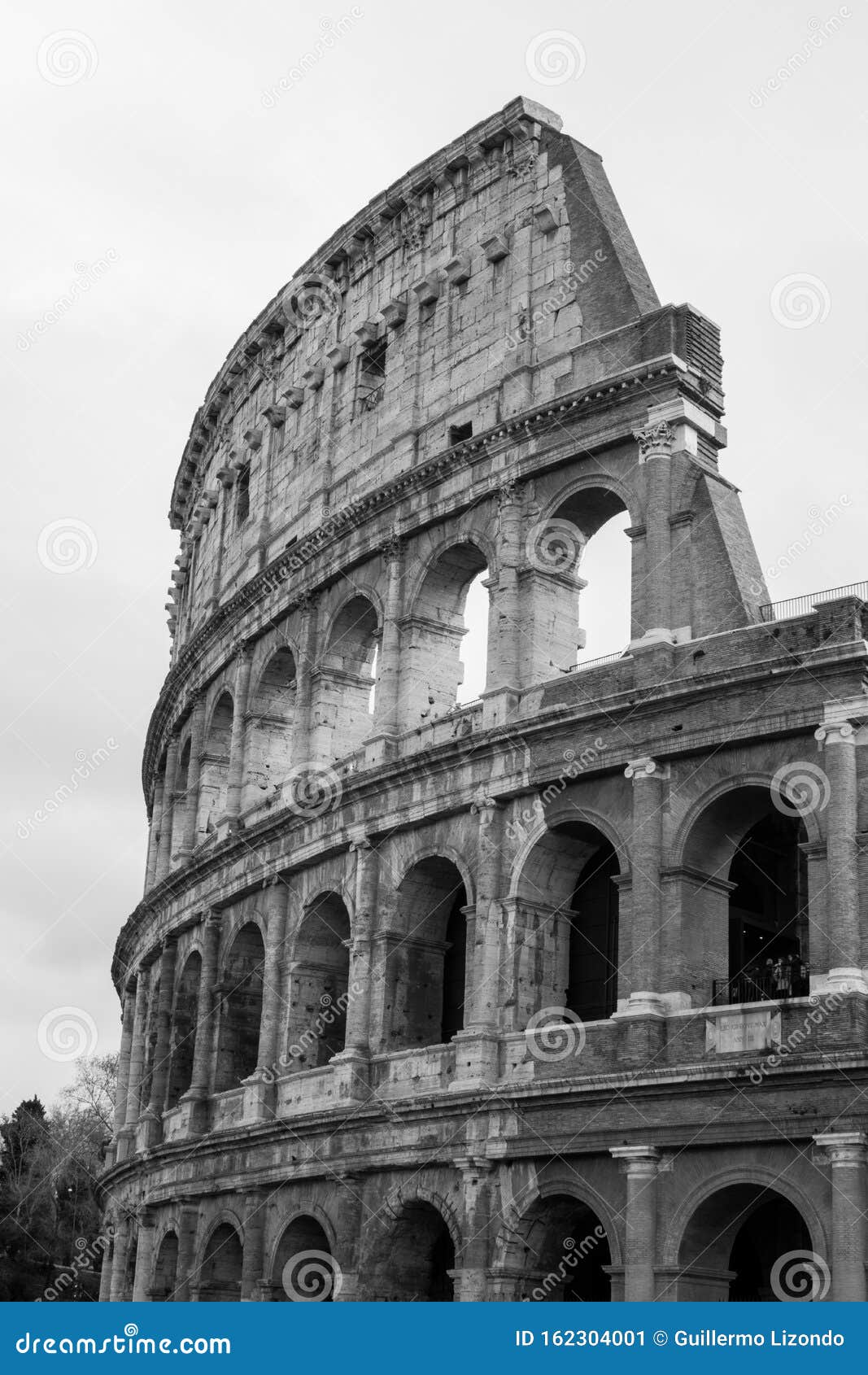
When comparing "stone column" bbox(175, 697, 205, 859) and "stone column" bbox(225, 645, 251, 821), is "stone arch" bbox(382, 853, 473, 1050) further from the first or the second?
"stone column" bbox(175, 697, 205, 859)

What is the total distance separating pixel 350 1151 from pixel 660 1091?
5.54 m

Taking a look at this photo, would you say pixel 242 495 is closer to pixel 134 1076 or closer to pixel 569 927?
pixel 134 1076

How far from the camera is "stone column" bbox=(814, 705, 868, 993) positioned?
18203mm

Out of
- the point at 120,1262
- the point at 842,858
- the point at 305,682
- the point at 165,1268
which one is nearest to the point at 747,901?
the point at 842,858

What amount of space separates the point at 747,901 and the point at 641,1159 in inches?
226

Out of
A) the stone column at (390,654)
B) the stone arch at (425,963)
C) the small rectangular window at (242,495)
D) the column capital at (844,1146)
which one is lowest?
the column capital at (844,1146)

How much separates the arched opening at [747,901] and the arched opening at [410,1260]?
5.17 meters

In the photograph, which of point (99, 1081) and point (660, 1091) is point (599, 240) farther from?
point (99, 1081)
